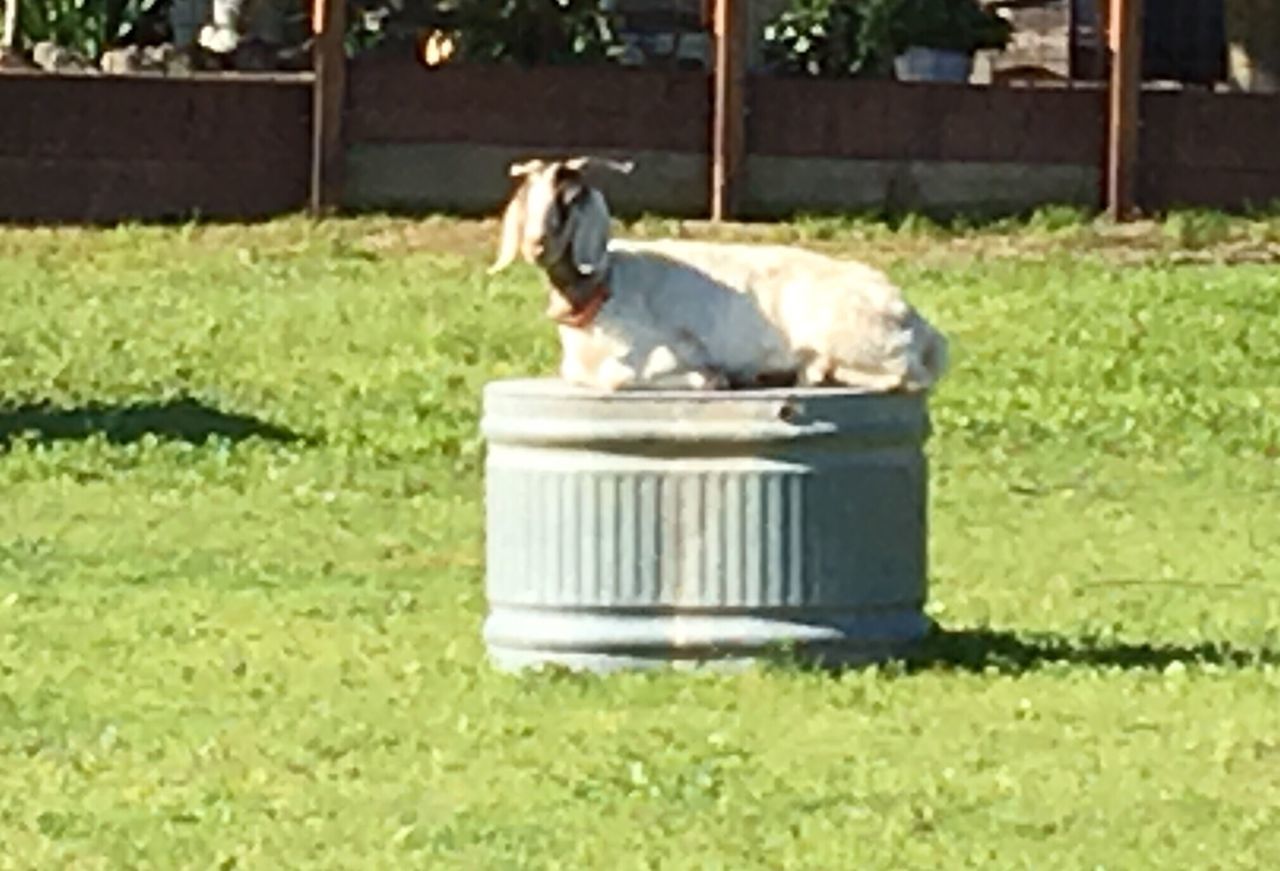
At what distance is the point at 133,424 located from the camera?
18406 millimetres

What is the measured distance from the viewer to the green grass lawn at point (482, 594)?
9.34 metres

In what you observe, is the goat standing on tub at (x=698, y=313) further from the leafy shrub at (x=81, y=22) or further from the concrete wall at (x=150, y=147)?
the leafy shrub at (x=81, y=22)

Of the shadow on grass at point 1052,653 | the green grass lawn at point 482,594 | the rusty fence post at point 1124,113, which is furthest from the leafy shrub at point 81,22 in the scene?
the shadow on grass at point 1052,653

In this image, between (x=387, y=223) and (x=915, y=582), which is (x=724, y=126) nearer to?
(x=387, y=223)

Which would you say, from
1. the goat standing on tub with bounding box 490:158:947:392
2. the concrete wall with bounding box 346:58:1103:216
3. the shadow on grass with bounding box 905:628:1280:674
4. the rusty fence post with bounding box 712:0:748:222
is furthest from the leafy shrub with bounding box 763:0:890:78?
the goat standing on tub with bounding box 490:158:947:392

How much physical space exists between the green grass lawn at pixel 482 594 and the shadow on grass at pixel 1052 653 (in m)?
0.03

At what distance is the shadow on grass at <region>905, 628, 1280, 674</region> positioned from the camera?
11695mm

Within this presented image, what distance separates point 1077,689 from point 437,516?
5.47 m

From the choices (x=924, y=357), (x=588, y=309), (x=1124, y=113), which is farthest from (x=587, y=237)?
(x=1124, y=113)

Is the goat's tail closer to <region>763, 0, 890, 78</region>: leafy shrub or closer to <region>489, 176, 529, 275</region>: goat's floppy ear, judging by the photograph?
<region>489, 176, 529, 275</region>: goat's floppy ear

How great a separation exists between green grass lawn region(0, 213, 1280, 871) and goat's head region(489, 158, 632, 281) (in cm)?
111

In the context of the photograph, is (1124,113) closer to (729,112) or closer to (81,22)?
(729,112)

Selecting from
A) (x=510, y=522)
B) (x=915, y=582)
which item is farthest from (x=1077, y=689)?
(x=510, y=522)

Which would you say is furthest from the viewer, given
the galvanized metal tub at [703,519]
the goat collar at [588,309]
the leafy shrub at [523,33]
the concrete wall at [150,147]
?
the leafy shrub at [523,33]
